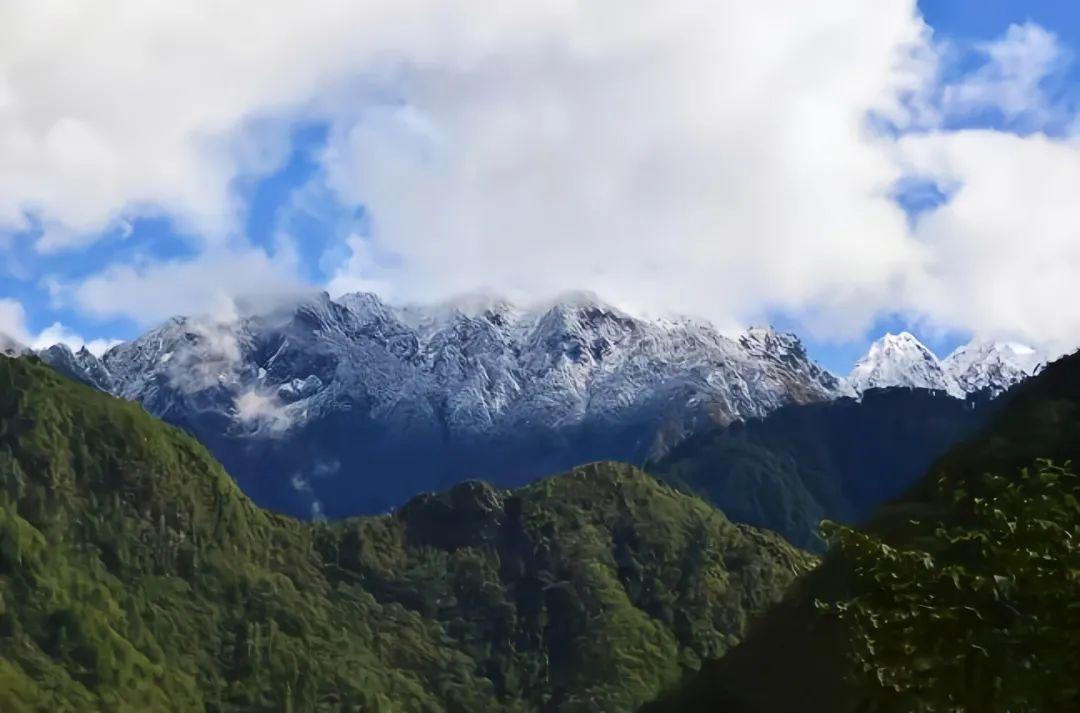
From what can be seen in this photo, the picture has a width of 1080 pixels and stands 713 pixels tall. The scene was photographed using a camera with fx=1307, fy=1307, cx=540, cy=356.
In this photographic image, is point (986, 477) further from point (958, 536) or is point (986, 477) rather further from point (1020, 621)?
point (1020, 621)

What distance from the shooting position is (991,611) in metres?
34.8

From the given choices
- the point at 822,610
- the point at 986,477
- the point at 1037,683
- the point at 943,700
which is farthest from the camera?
the point at 986,477

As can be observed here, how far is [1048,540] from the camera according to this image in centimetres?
3262

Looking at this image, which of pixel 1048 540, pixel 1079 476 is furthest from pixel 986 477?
pixel 1048 540

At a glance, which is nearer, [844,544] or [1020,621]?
[1020,621]

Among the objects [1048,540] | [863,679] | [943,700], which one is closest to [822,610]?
[863,679]

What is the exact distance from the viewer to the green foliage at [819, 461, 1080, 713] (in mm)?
31750

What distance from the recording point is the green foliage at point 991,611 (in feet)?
104

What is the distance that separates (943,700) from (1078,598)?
4.50 m

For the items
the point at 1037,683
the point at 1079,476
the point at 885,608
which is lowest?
the point at 1037,683

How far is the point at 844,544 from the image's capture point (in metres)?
35.1

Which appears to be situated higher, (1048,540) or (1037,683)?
(1048,540)

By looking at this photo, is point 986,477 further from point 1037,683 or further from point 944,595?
point 1037,683

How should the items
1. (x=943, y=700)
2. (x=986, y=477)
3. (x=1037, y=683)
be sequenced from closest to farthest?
1. (x=1037, y=683)
2. (x=943, y=700)
3. (x=986, y=477)
